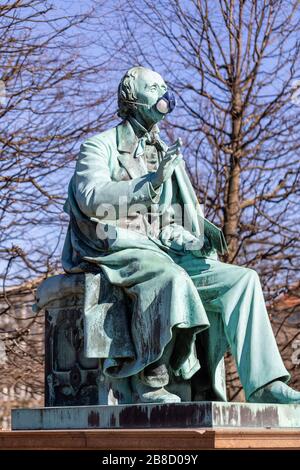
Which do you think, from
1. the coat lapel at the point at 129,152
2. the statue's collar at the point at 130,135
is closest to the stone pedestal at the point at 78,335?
the coat lapel at the point at 129,152

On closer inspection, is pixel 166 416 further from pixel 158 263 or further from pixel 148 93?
pixel 148 93

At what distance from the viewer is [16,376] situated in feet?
42.2

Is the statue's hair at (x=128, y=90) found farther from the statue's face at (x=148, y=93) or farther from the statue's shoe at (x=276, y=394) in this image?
the statue's shoe at (x=276, y=394)

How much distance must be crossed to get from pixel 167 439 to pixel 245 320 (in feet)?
3.20

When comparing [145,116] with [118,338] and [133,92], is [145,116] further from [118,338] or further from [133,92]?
[118,338]

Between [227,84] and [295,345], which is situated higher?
[227,84]

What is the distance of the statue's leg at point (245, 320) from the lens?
6.79 meters

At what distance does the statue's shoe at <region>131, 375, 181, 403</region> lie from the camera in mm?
6691

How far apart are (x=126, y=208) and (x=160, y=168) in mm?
304

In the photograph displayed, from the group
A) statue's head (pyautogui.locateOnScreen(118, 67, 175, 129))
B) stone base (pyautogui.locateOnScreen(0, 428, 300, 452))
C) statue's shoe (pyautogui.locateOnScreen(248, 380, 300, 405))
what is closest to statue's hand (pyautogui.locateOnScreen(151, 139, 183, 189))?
statue's head (pyautogui.locateOnScreen(118, 67, 175, 129))

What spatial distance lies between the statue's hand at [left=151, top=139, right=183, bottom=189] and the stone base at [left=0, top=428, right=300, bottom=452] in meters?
1.44

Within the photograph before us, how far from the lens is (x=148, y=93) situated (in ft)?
24.7

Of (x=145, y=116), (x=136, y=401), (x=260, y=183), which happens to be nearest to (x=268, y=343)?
(x=136, y=401)

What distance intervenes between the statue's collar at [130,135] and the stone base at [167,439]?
5.85 feet
